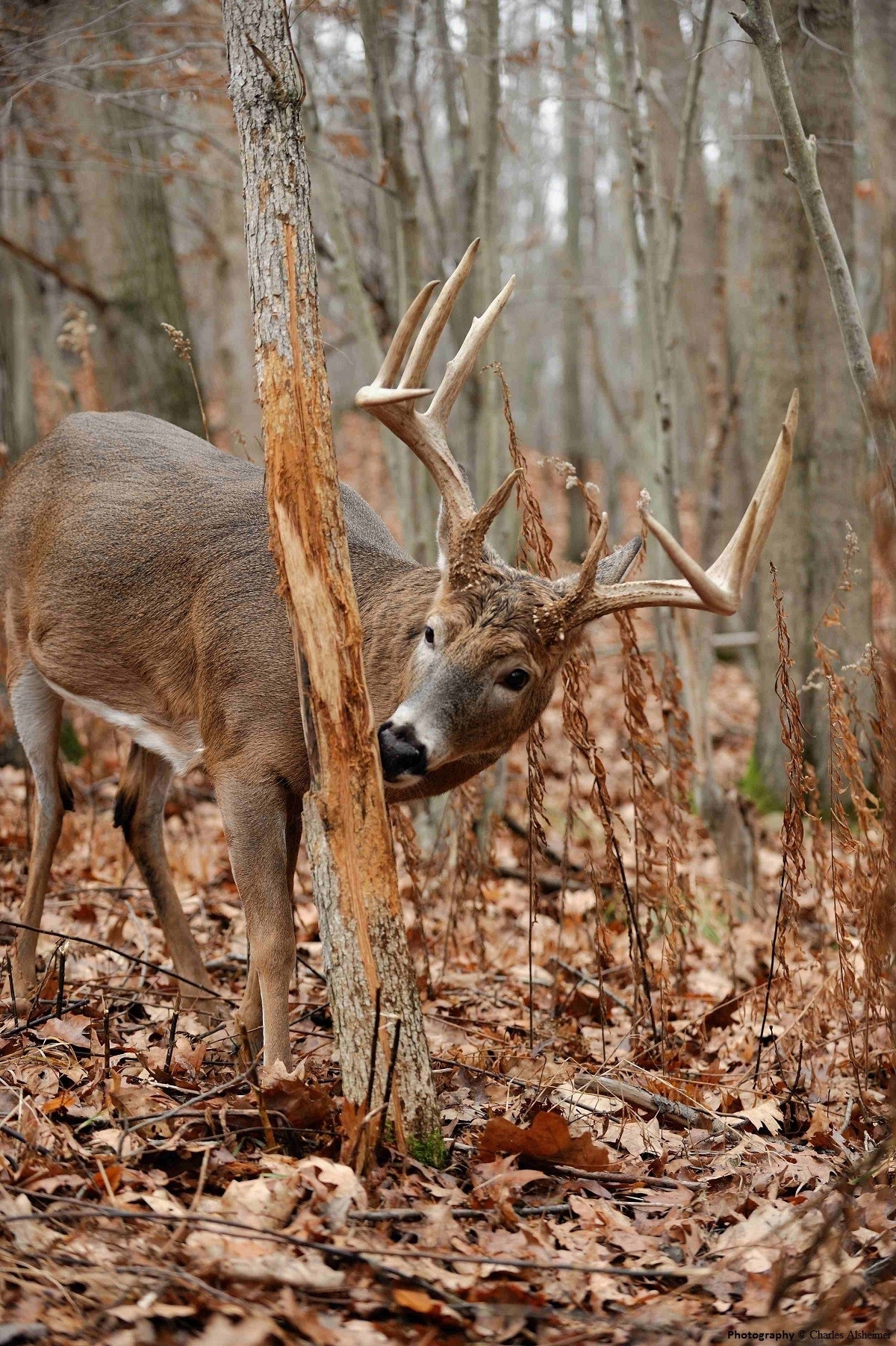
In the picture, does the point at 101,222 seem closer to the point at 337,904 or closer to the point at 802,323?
the point at 802,323

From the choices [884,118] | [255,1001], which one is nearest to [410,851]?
[255,1001]

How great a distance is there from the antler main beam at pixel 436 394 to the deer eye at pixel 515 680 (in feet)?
1.92

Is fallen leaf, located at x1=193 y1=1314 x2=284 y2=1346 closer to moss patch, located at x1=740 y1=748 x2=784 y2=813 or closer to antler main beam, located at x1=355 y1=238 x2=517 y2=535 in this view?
antler main beam, located at x1=355 y1=238 x2=517 y2=535

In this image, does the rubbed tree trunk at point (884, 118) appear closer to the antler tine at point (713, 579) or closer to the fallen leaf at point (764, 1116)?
the antler tine at point (713, 579)

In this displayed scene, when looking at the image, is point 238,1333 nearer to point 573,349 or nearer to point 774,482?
point 774,482

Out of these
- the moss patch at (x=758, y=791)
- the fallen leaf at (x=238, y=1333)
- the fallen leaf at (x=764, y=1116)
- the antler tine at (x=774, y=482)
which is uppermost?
the antler tine at (x=774, y=482)

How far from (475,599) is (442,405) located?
0.80 m

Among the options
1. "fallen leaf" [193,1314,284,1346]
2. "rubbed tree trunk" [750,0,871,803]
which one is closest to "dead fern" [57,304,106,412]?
"rubbed tree trunk" [750,0,871,803]

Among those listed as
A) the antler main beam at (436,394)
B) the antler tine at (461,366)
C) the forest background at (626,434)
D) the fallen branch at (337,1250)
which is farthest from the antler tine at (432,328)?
the fallen branch at (337,1250)

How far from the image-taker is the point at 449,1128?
403 centimetres

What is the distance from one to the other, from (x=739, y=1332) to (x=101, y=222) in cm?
903

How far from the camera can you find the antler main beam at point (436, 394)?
432 cm

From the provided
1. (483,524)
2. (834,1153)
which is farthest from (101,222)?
(834,1153)

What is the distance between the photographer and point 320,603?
12.2 ft
